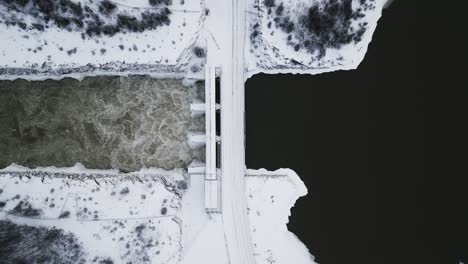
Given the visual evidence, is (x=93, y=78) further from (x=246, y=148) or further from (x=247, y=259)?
(x=247, y=259)

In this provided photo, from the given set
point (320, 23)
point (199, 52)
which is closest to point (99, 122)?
point (199, 52)

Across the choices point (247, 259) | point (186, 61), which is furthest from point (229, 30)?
point (247, 259)

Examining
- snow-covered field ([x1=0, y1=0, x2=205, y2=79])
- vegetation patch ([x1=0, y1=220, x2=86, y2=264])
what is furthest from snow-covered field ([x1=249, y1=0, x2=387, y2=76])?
vegetation patch ([x1=0, y1=220, x2=86, y2=264])

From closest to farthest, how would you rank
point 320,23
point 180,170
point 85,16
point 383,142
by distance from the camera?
point 85,16 → point 320,23 → point 180,170 → point 383,142

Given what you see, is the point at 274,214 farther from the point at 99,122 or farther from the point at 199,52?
the point at 99,122

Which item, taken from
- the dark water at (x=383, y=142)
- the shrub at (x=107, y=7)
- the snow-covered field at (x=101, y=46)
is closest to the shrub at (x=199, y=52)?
the snow-covered field at (x=101, y=46)

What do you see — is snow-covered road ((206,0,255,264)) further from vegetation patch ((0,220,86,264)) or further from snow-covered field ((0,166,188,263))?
vegetation patch ((0,220,86,264))

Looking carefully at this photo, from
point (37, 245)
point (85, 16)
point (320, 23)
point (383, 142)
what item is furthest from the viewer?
point (383, 142)
